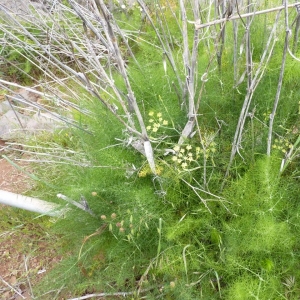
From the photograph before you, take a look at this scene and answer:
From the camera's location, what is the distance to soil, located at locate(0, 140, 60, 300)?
5.56 feet

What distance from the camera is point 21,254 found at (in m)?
1.81

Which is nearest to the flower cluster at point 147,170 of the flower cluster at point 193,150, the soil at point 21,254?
the flower cluster at point 193,150

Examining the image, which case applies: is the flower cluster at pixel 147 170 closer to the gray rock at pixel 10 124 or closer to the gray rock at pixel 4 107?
the gray rock at pixel 10 124

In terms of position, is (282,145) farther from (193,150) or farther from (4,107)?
(4,107)

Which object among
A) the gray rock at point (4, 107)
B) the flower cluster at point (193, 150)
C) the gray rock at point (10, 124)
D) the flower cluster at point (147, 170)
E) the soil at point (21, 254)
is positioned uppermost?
the flower cluster at point (193, 150)

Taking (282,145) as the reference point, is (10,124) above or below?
below

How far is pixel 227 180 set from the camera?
1.27 metres

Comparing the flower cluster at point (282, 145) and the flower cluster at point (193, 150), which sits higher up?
the flower cluster at point (193, 150)

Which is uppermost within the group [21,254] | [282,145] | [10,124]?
[282,145]

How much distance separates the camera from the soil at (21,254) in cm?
169

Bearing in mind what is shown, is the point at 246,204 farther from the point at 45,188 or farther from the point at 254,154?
the point at 45,188

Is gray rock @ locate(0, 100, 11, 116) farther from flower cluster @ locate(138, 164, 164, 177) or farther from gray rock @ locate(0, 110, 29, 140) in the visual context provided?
flower cluster @ locate(138, 164, 164, 177)

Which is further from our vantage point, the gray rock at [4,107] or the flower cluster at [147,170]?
the gray rock at [4,107]

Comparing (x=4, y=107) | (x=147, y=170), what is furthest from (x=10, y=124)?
(x=147, y=170)
